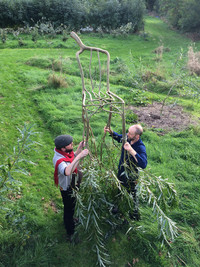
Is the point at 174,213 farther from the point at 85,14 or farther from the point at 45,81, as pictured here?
the point at 85,14

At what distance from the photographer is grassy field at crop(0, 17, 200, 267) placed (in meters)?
3.23

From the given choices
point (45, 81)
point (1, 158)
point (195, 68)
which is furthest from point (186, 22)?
point (1, 158)

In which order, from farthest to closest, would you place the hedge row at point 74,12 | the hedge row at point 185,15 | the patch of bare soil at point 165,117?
the hedge row at point 185,15, the hedge row at point 74,12, the patch of bare soil at point 165,117

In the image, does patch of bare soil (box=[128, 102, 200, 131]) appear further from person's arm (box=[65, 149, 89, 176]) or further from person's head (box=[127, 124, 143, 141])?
person's arm (box=[65, 149, 89, 176])

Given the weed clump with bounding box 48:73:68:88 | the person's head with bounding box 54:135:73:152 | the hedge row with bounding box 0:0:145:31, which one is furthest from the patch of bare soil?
the hedge row with bounding box 0:0:145:31

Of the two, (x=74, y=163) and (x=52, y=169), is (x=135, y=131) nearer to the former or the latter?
(x=74, y=163)

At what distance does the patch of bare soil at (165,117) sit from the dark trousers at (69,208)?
4197 mm

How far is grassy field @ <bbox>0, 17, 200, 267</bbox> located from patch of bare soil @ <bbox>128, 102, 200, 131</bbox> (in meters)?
0.27

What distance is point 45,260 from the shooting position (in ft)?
10.2

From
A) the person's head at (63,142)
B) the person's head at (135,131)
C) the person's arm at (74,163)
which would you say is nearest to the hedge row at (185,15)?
the person's head at (135,131)

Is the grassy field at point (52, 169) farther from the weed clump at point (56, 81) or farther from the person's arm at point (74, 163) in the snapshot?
the person's arm at point (74, 163)

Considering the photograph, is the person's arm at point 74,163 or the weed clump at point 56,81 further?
the weed clump at point 56,81

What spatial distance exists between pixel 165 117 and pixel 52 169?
174 inches

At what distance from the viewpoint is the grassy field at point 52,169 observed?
3.23m
